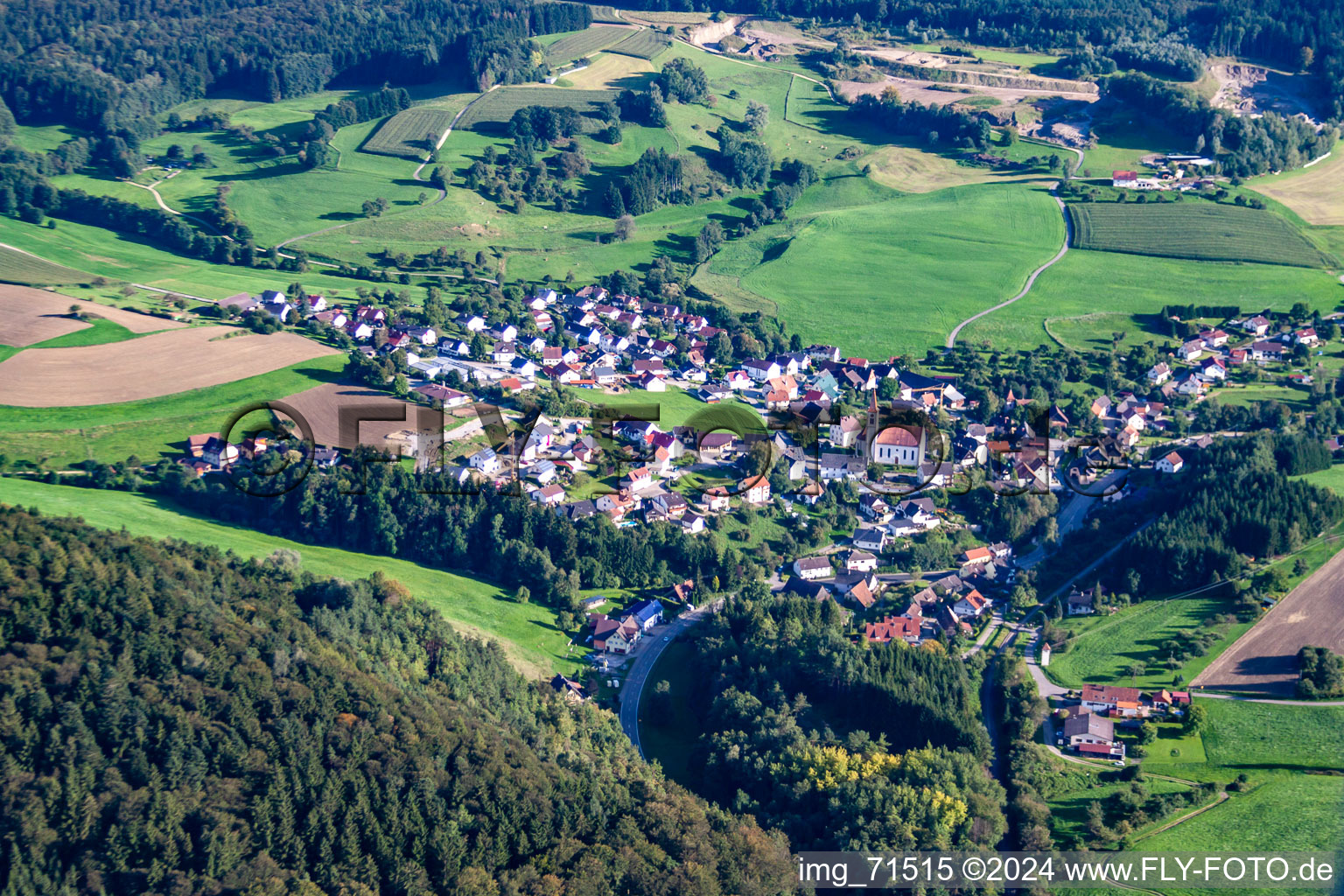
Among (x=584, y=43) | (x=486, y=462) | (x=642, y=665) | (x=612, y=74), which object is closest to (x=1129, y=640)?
(x=642, y=665)

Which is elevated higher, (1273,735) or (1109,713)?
(1273,735)

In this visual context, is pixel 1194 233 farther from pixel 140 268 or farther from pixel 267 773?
pixel 267 773

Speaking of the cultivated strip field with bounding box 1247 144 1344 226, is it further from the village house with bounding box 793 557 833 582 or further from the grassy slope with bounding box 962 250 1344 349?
the village house with bounding box 793 557 833 582

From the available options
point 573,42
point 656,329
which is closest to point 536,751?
point 656,329

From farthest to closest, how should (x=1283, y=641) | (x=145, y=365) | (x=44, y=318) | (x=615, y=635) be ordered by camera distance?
1. (x=44, y=318)
2. (x=145, y=365)
3. (x=615, y=635)
4. (x=1283, y=641)

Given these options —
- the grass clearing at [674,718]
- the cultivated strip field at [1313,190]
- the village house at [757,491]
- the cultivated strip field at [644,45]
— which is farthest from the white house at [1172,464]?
the cultivated strip field at [644,45]

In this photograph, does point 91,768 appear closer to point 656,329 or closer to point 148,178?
point 656,329

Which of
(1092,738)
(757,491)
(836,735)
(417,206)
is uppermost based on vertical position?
(417,206)

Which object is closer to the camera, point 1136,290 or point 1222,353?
point 1222,353
